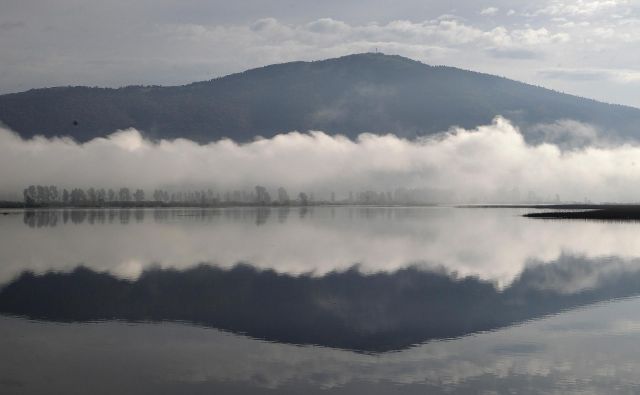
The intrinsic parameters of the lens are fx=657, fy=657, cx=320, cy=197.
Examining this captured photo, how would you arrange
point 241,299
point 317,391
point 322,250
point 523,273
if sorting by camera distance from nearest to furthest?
point 317,391
point 241,299
point 523,273
point 322,250

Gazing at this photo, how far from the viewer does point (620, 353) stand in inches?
1287

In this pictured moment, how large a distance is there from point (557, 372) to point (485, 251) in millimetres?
61748

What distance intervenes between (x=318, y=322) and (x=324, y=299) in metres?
8.70

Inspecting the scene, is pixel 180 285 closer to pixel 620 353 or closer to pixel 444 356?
pixel 444 356

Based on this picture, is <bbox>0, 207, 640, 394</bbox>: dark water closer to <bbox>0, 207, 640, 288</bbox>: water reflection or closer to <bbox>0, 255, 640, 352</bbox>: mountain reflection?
<bbox>0, 255, 640, 352</bbox>: mountain reflection

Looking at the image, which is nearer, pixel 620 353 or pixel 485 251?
pixel 620 353

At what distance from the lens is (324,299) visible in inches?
1982

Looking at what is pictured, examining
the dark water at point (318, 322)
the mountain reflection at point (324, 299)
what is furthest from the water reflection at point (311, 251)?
the mountain reflection at point (324, 299)

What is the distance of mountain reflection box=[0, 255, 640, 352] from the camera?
3994 centimetres

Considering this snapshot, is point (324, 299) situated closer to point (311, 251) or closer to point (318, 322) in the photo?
point (318, 322)

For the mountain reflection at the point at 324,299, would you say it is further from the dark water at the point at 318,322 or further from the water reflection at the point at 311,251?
the water reflection at the point at 311,251

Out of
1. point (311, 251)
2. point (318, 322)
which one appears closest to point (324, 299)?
point (318, 322)

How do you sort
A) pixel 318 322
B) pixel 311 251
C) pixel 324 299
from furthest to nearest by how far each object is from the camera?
pixel 311 251 → pixel 324 299 → pixel 318 322

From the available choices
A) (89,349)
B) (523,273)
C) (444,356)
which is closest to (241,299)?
(89,349)
